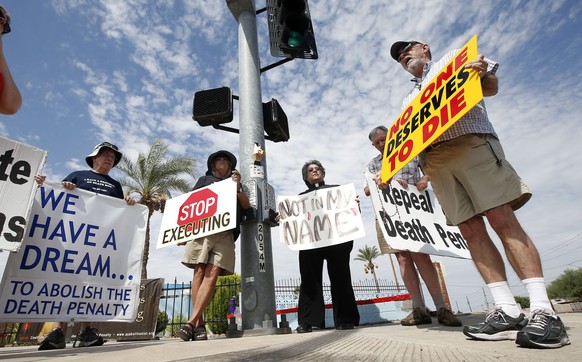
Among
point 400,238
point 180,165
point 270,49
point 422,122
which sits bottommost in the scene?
point 400,238

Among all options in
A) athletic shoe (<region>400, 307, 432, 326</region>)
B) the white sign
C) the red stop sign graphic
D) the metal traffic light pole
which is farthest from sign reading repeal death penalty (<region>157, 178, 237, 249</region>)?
athletic shoe (<region>400, 307, 432, 326</region>)

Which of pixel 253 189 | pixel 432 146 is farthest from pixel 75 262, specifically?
pixel 432 146

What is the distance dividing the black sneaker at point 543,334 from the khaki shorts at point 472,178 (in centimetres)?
66

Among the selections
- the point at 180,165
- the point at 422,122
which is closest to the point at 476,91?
the point at 422,122

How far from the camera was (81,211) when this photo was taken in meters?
3.42

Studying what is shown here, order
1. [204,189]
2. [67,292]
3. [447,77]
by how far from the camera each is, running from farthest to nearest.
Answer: [204,189]
[67,292]
[447,77]

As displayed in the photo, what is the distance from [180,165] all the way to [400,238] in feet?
48.7

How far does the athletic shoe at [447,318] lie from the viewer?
9.53 feet

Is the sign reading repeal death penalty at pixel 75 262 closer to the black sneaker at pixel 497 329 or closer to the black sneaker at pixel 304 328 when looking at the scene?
the black sneaker at pixel 304 328

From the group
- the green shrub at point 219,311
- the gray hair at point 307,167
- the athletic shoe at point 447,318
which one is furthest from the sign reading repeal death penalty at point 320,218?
the green shrub at point 219,311

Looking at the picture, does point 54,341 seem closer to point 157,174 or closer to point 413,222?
point 413,222

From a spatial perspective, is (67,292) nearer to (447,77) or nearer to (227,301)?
(447,77)

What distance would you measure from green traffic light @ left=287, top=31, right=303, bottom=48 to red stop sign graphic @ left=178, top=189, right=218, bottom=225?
81.7 inches

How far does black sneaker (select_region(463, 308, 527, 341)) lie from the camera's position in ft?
5.77
